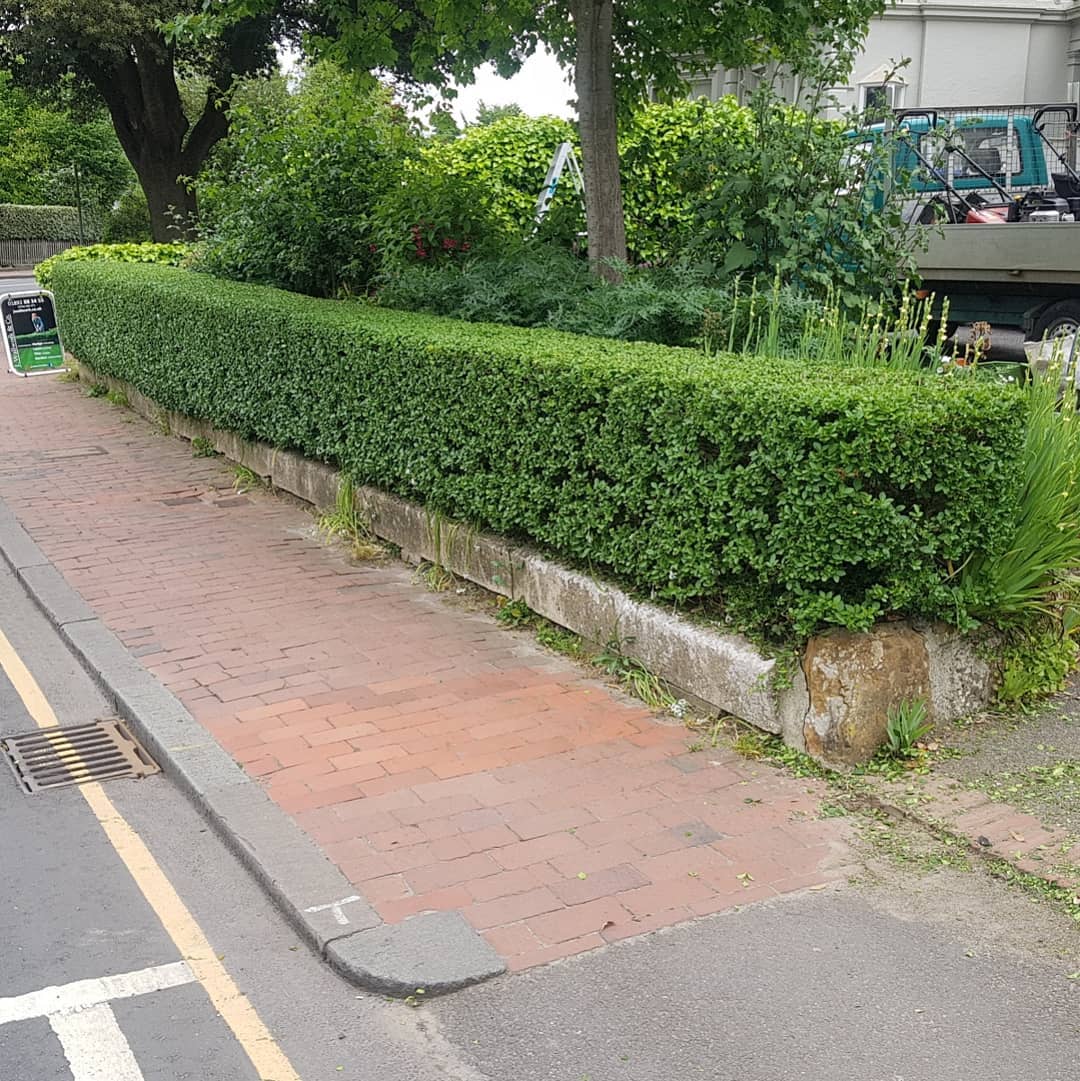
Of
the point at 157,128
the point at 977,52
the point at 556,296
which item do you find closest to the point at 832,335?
the point at 556,296

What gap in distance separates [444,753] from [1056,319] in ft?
33.2

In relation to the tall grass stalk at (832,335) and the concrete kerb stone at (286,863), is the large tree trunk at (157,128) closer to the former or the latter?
the tall grass stalk at (832,335)

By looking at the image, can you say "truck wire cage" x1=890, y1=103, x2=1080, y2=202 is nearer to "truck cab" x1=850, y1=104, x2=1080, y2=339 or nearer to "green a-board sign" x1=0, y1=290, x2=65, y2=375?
"truck cab" x1=850, y1=104, x2=1080, y2=339

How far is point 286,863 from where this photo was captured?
14.1 ft

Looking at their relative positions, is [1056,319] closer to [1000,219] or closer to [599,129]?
[1000,219]

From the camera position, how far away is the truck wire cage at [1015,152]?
1452cm

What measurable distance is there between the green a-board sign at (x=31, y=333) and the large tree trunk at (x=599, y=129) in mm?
9732

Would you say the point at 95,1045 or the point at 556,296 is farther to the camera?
the point at 556,296

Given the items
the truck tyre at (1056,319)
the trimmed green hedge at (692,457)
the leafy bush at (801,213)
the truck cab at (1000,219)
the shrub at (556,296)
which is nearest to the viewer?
the trimmed green hedge at (692,457)

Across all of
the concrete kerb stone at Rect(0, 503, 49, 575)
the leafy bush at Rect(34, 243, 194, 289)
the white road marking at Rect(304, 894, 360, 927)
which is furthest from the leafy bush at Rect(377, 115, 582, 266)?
the white road marking at Rect(304, 894, 360, 927)

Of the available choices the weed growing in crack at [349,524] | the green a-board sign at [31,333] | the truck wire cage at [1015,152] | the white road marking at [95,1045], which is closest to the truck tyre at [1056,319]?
the truck wire cage at [1015,152]

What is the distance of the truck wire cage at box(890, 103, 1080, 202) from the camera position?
14523 millimetres

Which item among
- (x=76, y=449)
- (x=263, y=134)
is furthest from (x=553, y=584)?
(x=263, y=134)

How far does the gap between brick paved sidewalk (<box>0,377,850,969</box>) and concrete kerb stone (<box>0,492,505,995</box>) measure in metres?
0.08
